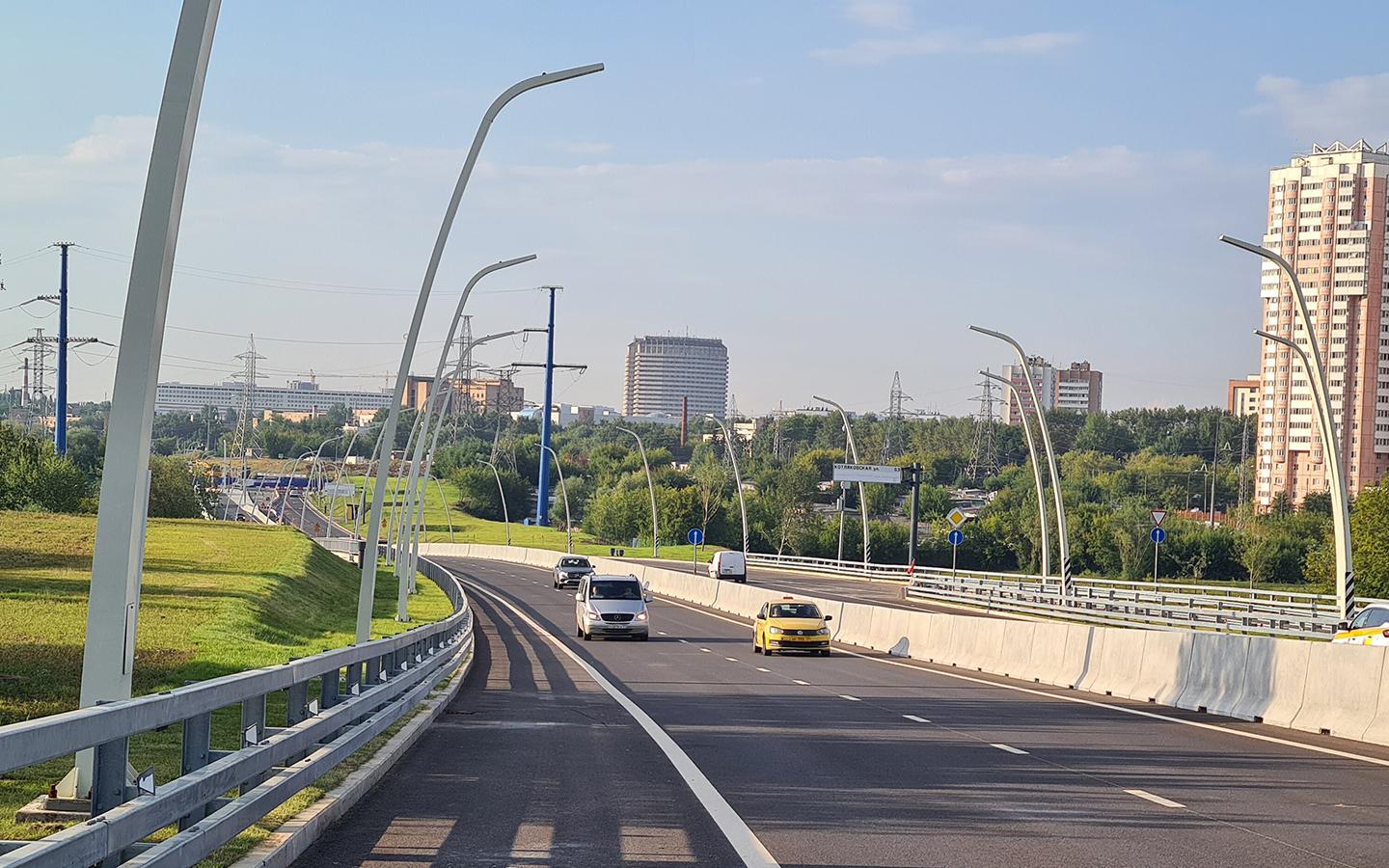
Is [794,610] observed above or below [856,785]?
below

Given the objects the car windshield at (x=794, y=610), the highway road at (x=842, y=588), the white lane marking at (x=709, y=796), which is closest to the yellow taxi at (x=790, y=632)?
the car windshield at (x=794, y=610)

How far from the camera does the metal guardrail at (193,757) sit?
6.24 meters

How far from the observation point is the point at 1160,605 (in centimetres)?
5853

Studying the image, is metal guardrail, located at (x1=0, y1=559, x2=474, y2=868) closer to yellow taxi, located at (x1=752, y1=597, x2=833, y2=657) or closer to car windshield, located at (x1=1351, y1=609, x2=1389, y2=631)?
car windshield, located at (x1=1351, y1=609, x2=1389, y2=631)

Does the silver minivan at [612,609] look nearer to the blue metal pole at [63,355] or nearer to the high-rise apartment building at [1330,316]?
the blue metal pole at [63,355]

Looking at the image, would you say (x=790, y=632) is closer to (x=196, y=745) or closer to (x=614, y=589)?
(x=614, y=589)

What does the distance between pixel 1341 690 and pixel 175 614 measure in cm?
2326

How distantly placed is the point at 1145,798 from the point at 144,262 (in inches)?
341

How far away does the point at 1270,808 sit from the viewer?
1259cm

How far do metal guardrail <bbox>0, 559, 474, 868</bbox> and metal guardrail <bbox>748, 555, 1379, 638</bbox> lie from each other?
41150mm

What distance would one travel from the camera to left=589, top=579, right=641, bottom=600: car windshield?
43.8 metres

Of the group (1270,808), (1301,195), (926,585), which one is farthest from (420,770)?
(1301,195)

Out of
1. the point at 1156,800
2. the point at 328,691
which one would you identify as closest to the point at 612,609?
the point at 328,691

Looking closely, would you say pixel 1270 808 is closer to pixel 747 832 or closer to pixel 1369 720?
pixel 747 832
